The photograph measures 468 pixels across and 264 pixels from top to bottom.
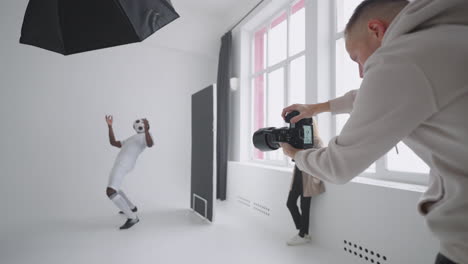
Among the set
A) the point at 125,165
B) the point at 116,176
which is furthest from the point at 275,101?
the point at 116,176

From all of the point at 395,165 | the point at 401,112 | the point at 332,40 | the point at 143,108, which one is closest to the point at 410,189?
the point at 395,165

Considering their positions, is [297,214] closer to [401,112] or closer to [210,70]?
[401,112]

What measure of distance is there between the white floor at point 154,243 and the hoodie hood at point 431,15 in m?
1.82

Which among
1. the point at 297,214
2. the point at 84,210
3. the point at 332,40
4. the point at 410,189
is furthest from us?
the point at 84,210

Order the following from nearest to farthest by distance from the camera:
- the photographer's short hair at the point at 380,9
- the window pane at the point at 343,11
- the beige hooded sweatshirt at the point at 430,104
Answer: the beige hooded sweatshirt at the point at 430,104
the photographer's short hair at the point at 380,9
the window pane at the point at 343,11

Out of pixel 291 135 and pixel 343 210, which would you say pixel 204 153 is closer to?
pixel 343 210

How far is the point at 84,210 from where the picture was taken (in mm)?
3107

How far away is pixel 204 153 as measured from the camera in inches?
111

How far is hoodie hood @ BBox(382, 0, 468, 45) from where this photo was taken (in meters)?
0.44

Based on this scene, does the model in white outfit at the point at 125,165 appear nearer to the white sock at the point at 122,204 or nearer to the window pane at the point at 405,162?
the white sock at the point at 122,204

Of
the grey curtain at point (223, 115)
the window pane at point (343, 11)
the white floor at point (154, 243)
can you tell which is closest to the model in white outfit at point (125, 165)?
the white floor at point (154, 243)

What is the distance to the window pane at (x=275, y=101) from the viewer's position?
10.7 ft

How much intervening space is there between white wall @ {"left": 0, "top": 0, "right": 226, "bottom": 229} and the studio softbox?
2.21m

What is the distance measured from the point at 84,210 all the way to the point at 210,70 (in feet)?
9.19
